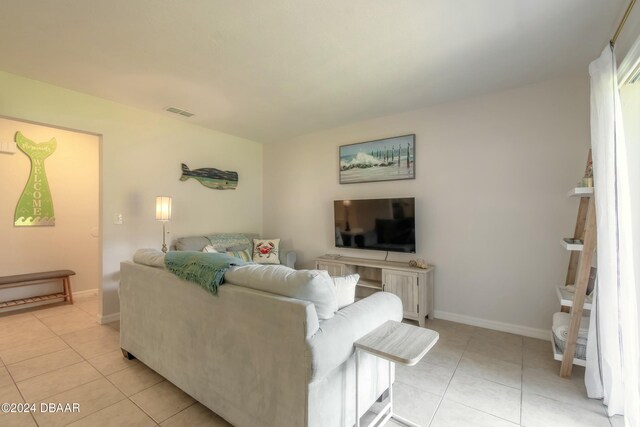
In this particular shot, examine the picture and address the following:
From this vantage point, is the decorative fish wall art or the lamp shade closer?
the lamp shade

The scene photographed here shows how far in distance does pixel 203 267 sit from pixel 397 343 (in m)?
1.14

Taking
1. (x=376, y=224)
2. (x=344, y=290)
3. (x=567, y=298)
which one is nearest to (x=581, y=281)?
(x=567, y=298)

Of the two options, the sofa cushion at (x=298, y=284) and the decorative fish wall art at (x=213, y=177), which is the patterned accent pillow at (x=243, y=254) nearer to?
the decorative fish wall art at (x=213, y=177)

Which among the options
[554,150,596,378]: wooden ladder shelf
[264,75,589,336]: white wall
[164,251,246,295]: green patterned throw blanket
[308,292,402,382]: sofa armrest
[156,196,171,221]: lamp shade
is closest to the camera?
[308,292,402,382]: sofa armrest

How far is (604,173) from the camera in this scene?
1.81 metres

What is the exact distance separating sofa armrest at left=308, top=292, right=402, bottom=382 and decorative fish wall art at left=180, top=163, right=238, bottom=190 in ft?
10.7

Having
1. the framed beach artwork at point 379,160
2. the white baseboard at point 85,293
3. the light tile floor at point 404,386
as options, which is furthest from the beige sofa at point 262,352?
the white baseboard at point 85,293

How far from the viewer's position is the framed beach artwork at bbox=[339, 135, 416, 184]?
358 centimetres

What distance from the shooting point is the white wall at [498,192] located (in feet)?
9.02

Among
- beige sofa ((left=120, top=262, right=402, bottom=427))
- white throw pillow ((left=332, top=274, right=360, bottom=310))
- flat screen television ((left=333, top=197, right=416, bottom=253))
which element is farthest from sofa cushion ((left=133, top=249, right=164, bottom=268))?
flat screen television ((left=333, top=197, right=416, bottom=253))

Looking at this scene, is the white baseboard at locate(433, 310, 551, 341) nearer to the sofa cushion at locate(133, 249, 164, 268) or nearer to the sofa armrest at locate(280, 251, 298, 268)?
the sofa armrest at locate(280, 251, 298, 268)

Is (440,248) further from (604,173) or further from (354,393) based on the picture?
(354,393)

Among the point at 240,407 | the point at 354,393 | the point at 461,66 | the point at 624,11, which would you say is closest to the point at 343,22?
the point at 461,66

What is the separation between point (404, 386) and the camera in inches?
81.9
